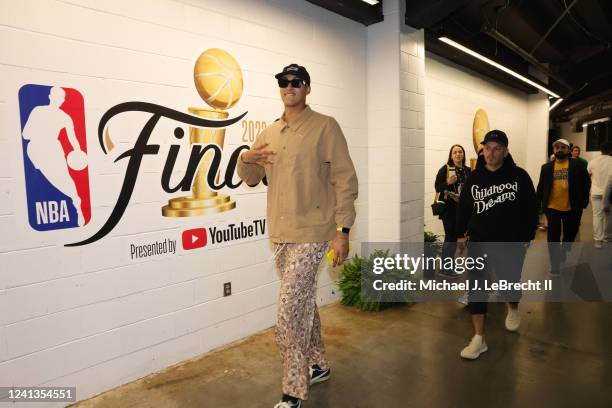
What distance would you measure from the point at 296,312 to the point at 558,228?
4.39m

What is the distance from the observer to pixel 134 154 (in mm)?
A: 2746

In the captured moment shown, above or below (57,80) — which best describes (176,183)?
below

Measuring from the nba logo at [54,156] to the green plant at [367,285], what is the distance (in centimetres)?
261

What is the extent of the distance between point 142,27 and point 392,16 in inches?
106

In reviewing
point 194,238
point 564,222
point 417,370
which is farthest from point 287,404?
point 564,222

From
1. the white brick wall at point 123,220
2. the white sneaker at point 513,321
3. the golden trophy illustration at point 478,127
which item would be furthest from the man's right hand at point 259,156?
the golden trophy illustration at point 478,127

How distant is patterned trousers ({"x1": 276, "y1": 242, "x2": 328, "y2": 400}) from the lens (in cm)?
229

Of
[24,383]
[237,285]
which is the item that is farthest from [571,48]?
[24,383]

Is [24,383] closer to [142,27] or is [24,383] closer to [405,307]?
[142,27]

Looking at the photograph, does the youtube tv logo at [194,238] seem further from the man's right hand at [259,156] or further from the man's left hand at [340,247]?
the man's left hand at [340,247]

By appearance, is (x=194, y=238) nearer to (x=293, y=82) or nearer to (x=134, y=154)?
(x=134, y=154)

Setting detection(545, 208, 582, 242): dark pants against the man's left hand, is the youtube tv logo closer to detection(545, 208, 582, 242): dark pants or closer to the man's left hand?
the man's left hand

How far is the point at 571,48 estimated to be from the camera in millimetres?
8422

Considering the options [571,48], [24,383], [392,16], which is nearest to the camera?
[24,383]
